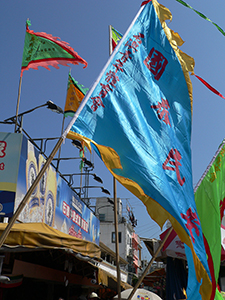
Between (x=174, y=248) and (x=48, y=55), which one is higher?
(x=48, y=55)

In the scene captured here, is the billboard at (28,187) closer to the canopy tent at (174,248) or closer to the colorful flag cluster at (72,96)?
the colorful flag cluster at (72,96)

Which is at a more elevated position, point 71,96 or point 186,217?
point 71,96

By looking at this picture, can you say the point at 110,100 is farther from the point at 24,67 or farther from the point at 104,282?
the point at 104,282

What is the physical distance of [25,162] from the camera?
9.13m

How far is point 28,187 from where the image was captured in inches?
362

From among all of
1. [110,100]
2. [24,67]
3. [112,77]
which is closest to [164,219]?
[110,100]

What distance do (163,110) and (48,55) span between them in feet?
17.4

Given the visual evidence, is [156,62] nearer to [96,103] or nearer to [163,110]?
[163,110]

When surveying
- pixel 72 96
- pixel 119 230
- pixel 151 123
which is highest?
pixel 72 96

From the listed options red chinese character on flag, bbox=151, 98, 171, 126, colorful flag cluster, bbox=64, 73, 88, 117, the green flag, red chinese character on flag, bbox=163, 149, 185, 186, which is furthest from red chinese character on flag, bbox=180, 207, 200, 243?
colorful flag cluster, bbox=64, 73, 88, 117

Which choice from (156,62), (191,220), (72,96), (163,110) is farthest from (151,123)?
(72,96)

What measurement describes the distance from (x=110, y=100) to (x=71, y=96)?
29.5ft

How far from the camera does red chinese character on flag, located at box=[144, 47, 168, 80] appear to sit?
5.46 m

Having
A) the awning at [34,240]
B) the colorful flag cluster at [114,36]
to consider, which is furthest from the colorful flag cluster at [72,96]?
the awning at [34,240]
